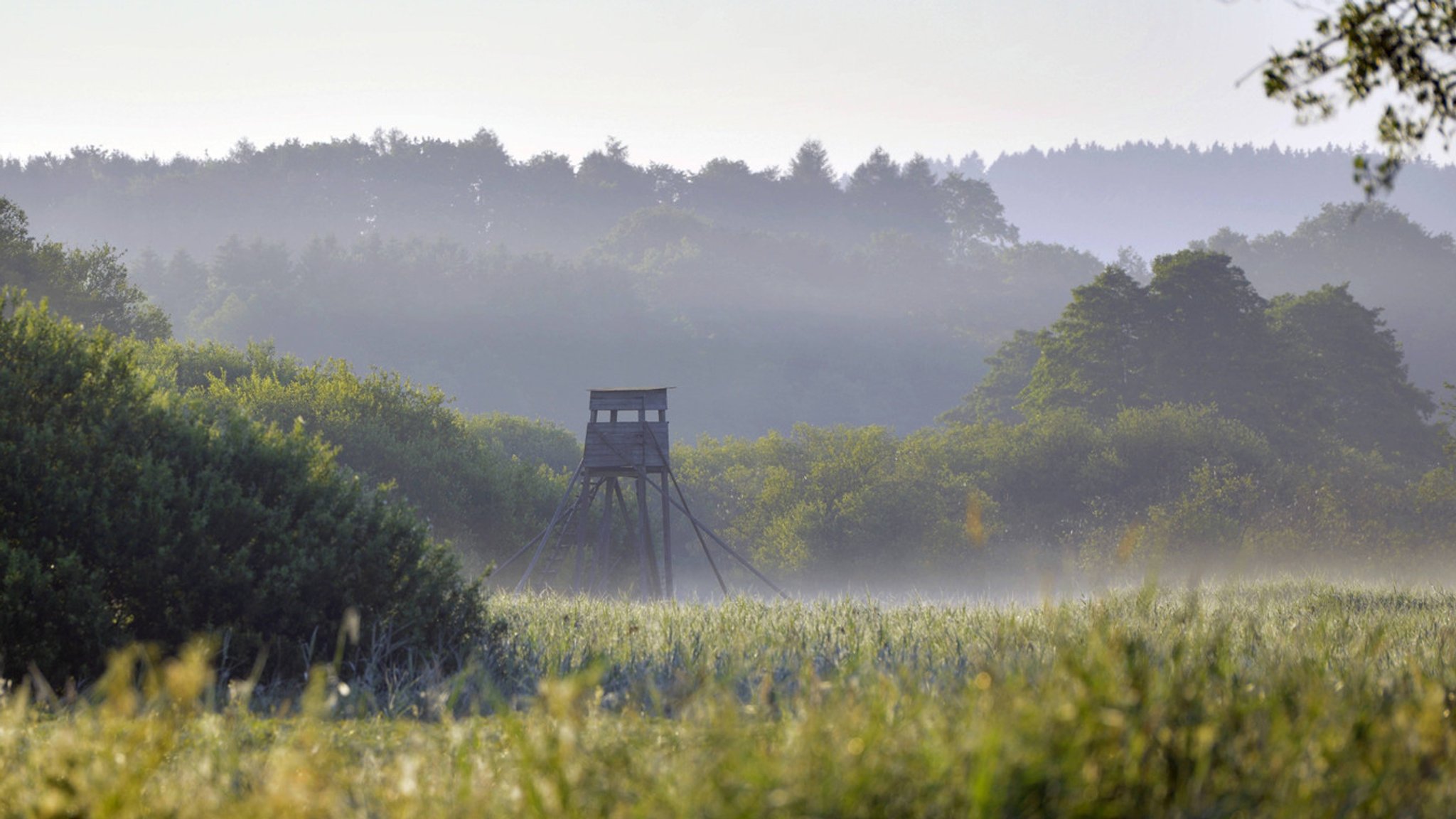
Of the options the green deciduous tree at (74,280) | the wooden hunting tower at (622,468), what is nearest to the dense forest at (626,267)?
the green deciduous tree at (74,280)

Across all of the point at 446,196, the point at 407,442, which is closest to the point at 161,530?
the point at 407,442

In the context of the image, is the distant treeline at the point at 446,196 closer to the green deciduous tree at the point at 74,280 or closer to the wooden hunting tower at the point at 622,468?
the green deciduous tree at the point at 74,280

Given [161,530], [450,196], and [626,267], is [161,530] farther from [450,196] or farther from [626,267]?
[450,196]

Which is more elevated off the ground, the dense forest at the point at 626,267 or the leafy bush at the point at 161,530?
the dense forest at the point at 626,267

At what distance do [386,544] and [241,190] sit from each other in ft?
468

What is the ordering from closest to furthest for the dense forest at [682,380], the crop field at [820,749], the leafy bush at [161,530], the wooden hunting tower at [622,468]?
the crop field at [820,749]
the leafy bush at [161,530]
the dense forest at [682,380]
the wooden hunting tower at [622,468]

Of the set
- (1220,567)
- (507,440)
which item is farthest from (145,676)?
(507,440)

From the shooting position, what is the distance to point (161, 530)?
9812 mm

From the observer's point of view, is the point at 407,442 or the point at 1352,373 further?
the point at 1352,373

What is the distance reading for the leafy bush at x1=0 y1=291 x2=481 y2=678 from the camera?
9227mm

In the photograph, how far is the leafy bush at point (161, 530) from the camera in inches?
363

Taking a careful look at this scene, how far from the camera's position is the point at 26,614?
900 cm

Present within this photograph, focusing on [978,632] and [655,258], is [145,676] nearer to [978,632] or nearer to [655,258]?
[978,632]

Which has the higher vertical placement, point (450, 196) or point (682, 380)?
point (450, 196)
